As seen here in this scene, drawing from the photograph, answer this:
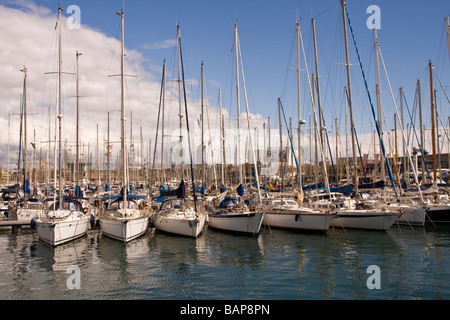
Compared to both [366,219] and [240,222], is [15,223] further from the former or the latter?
[366,219]

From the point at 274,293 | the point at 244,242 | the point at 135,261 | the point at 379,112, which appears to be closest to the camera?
the point at 274,293

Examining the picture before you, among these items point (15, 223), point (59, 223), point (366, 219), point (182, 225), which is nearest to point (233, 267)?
point (182, 225)

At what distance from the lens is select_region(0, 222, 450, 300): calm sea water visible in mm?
13695

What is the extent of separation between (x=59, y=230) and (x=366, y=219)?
2250cm

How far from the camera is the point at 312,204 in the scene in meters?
30.6

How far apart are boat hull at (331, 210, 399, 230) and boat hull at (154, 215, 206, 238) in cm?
1116

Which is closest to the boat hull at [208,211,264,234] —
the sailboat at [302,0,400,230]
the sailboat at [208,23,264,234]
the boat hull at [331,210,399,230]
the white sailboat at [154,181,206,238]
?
the sailboat at [208,23,264,234]

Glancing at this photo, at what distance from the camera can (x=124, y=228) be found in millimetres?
23031

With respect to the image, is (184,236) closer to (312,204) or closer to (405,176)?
(312,204)

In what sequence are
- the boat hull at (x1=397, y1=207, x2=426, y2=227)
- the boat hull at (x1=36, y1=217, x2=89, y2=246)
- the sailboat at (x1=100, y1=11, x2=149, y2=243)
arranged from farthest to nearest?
1. the boat hull at (x1=397, y1=207, x2=426, y2=227)
2. the sailboat at (x1=100, y1=11, x2=149, y2=243)
3. the boat hull at (x1=36, y1=217, x2=89, y2=246)

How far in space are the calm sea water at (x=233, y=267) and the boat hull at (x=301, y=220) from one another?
0.81 meters

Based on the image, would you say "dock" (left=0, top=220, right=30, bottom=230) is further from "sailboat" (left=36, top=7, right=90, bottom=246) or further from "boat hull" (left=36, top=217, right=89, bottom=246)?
"boat hull" (left=36, top=217, right=89, bottom=246)
